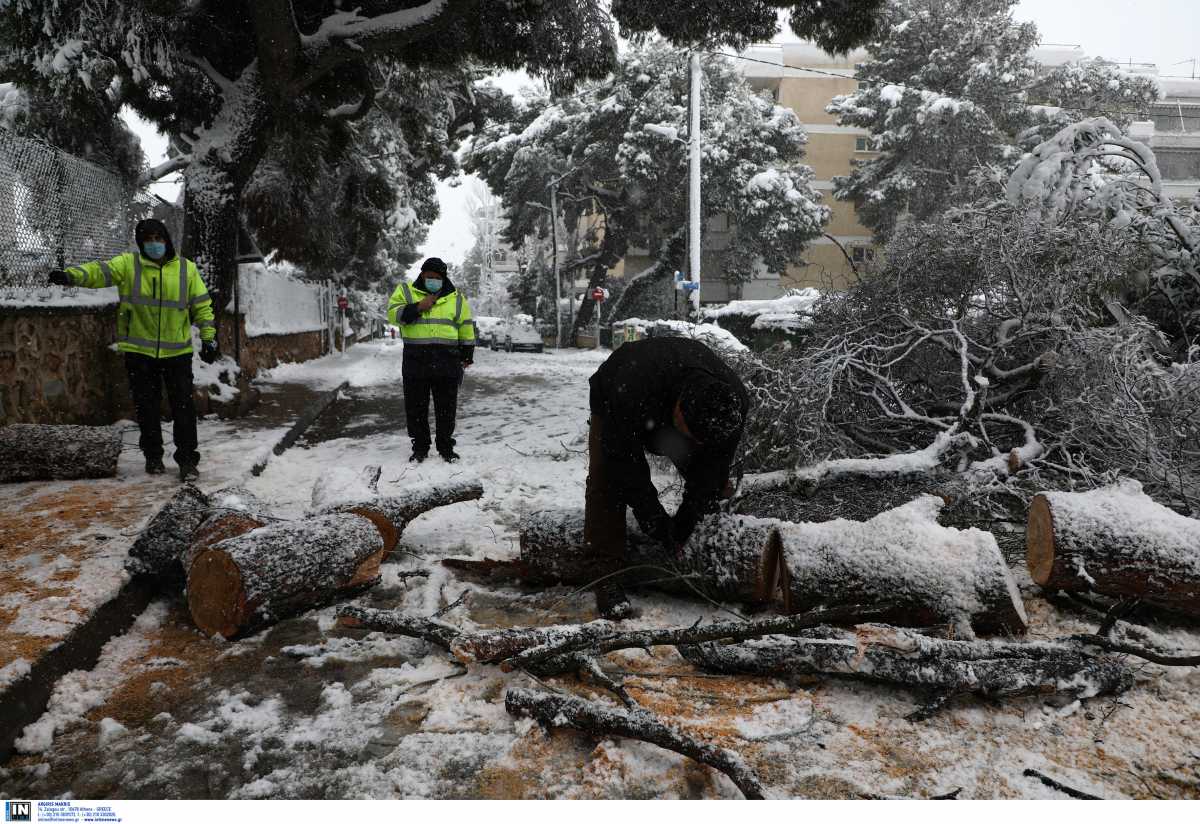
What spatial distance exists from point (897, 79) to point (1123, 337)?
944 cm

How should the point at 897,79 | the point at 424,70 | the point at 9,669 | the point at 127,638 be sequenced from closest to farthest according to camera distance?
the point at 9,669 < the point at 127,638 < the point at 424,70 < the point at 897,79

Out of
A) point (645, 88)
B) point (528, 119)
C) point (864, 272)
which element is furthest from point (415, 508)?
point (528, 119)

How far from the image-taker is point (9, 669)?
6.40 ft

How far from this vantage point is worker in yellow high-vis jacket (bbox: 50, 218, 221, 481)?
4.40m

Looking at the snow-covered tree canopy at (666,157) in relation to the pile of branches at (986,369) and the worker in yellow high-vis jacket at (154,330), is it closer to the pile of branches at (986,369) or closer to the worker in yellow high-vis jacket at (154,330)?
the pile of branches at (986,369)

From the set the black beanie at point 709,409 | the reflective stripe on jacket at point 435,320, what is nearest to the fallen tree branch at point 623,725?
the black beanie at point 709,409

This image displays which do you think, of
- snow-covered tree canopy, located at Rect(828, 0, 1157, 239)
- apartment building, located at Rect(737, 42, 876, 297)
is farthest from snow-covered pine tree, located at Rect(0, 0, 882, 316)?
apartment building, located at Rect(737, 42, 876, 297)

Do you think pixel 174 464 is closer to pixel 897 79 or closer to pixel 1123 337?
pixel 1123 337

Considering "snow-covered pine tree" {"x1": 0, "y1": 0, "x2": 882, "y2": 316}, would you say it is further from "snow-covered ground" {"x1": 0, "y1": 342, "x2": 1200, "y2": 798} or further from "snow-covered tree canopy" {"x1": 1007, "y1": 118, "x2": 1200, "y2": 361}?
"snow-covered ground" {"x1": 0, "y1": 342, "x2": 1200, "y2": 798}

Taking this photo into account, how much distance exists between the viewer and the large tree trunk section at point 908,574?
2.41 m

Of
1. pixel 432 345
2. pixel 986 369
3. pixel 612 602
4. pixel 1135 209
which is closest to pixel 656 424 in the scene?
pixel 612 602

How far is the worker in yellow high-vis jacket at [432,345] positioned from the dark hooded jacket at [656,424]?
2.85m

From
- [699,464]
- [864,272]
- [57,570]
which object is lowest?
[57,570]

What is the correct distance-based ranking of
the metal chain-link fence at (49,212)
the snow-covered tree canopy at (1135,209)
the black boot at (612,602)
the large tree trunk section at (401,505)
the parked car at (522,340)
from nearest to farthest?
1. the black boot at (612,602)
2. the large tree trunk section at (401,505)
3. the snow-covered tree canopy at (1135,209)
4. the metal chain-link fence at (49,212)
5. the parked car at (522,340)
